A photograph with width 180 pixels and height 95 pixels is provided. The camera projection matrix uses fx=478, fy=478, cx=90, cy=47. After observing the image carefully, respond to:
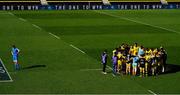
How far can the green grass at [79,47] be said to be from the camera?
2662 cm

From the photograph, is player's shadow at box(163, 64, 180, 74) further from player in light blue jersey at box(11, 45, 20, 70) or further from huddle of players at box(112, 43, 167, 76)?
player in light blue jersey at box(11, 45, 20, 70)

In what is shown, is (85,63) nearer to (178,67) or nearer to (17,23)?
(178,67)

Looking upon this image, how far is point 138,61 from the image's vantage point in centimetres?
2919

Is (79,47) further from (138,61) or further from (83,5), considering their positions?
(83,5)

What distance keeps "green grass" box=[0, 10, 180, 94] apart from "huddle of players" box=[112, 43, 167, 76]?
77cm

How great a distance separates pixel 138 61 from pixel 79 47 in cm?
1198

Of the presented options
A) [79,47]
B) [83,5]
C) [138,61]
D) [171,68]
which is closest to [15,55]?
[138,61]

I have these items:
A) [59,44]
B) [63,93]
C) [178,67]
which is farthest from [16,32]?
[63,93]

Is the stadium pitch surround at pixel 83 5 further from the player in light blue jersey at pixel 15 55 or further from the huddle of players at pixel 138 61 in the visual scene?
the huddle of players at pixel 138 61

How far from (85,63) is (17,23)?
27.5 meters

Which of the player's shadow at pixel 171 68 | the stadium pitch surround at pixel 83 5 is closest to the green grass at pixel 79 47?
the player's shadow at pixel 171 68

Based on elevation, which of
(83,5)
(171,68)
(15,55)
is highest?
(83,5)

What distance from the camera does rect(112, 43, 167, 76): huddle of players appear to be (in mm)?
29203

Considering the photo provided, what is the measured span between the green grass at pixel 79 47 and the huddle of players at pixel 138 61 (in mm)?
768
